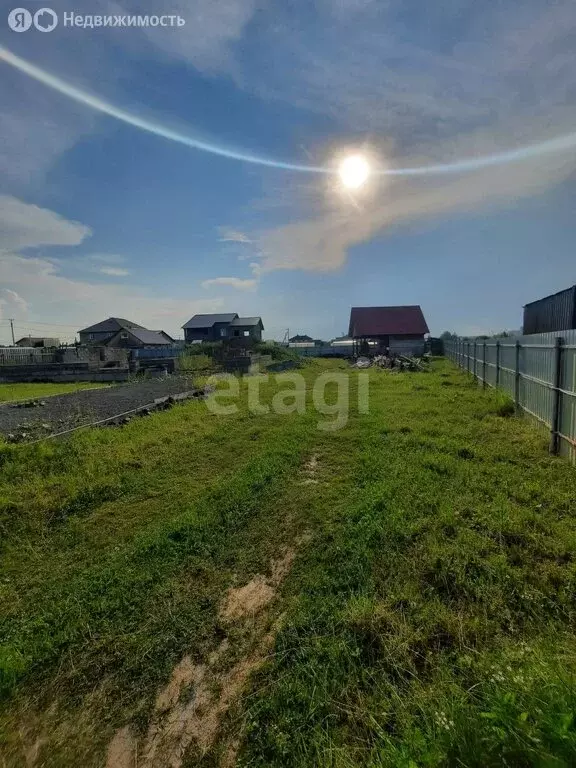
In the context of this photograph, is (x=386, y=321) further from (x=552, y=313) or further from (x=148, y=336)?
(x=148, y=336)

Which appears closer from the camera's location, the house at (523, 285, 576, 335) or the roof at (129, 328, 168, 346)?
the house at (523, 285, 576, 335)

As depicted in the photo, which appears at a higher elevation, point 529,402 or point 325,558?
point 529,402

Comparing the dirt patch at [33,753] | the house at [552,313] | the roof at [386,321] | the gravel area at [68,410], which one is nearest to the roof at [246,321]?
the roof at [386,321]

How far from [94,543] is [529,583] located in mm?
3474

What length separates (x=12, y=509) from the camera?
392cm

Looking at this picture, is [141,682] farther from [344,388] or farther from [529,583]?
[344,388]

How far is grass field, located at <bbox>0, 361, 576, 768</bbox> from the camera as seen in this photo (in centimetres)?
157

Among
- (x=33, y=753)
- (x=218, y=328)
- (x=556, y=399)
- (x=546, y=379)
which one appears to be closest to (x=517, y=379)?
(x=546, y=379)

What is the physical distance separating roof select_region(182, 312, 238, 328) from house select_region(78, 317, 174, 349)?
12.9 ft

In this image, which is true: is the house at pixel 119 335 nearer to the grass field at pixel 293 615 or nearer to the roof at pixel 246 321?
the roof at pixel 246 321

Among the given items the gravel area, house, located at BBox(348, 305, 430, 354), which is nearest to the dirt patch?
the gravel area

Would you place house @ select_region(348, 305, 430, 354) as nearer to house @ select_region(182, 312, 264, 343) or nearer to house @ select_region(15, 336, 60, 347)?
house @ select_region(182, 312, 264, 343)

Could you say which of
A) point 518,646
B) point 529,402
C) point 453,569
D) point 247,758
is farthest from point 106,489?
point 529,402

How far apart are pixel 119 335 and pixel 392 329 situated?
98.8ft
